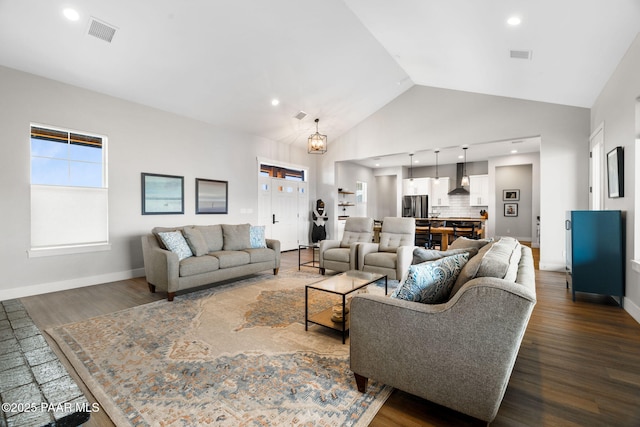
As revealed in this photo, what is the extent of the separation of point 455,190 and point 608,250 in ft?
21.9

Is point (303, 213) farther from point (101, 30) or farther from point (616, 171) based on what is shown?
point (616, 171)

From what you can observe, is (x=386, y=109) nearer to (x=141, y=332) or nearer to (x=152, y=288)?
(x=152, y=288)

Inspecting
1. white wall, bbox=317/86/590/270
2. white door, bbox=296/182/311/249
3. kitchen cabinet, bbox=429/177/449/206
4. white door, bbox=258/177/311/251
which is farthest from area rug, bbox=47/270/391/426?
kitchen cabinet, bbox=429/177/449/206

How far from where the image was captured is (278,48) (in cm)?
457

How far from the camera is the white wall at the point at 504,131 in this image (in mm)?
5152

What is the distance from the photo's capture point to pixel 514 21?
3.13 metres

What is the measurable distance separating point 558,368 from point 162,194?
5673mm

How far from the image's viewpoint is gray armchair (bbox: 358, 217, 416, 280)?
4.32 metres

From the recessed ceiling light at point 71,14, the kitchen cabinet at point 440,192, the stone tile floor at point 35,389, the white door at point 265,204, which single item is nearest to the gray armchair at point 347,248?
the white door at point 265,204

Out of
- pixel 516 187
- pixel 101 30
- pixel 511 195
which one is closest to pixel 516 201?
pixel 511 195

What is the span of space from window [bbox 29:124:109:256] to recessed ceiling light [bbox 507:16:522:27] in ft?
18.3

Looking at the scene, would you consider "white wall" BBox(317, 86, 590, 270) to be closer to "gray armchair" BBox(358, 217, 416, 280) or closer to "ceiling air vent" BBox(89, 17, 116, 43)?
"gray armchair" BBox(358, 217, 416, 280)

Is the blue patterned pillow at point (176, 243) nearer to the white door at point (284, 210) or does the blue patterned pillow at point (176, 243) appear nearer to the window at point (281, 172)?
the white door at point (284, 210)

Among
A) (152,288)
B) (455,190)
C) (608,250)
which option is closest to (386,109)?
(455,190)
